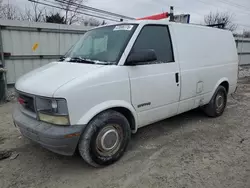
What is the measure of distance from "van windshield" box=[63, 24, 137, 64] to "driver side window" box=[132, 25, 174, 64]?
0.20 m

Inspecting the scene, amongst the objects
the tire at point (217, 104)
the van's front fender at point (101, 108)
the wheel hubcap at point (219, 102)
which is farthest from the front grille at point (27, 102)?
the wheel hubcap at point (219, 102)

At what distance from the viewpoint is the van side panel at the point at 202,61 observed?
3736mm

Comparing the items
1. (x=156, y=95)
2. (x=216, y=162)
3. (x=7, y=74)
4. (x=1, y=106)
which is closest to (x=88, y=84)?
(x=156, y=95)

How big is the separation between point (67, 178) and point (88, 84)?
131cm

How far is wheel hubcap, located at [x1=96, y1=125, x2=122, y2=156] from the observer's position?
274cm

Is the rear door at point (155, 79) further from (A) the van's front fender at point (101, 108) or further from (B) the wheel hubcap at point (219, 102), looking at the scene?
(B) the wheel hubcap at point (219, 102)

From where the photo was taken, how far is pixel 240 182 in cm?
255

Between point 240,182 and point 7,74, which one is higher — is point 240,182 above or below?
below

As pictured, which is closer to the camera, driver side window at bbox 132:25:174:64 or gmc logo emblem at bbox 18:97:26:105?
gmc logo emblem at bbox 18:97:26:105

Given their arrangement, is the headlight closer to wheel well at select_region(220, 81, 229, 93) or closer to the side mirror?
the side mirror

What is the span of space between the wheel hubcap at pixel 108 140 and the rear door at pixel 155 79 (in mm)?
472

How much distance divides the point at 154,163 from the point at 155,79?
1.30 meters

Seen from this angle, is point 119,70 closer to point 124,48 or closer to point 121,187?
point 124,48

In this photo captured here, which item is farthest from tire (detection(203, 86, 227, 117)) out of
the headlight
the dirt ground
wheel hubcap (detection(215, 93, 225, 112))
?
the headlight
